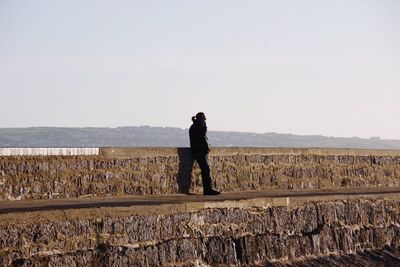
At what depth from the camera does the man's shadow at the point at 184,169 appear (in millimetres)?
21969

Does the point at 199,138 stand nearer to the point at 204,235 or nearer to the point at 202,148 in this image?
the point at 202,148

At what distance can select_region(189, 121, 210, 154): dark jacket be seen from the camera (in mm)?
21688

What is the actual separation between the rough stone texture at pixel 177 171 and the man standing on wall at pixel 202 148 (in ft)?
1.28

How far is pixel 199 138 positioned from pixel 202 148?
0.21 metres

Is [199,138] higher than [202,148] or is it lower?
higher

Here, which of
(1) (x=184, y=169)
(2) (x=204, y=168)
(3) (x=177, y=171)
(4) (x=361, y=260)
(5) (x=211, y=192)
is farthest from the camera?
(1) (x=184, y=169)

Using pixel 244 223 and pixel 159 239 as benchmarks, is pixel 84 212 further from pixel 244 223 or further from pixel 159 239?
pixel 244 223

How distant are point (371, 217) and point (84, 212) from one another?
8.37 meters

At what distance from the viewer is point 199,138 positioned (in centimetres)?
2170

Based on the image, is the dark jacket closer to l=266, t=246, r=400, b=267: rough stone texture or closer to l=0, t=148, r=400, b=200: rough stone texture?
l=0, t=148, r=400, b=200: rough stone texture

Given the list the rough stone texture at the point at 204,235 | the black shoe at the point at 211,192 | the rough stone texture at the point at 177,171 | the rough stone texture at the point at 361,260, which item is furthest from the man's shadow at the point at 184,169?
the rough stone texture at the point at 361,260

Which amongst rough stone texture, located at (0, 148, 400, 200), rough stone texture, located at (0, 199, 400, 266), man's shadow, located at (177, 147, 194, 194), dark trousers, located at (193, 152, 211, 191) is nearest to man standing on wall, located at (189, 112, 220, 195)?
dark trousers, located at (193, 152, 211, 191)

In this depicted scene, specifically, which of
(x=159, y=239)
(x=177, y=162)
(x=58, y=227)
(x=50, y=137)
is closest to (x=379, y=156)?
(x=177, y=162)

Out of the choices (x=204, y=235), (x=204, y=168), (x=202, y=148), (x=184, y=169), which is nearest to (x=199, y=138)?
(x=202, y=148)
